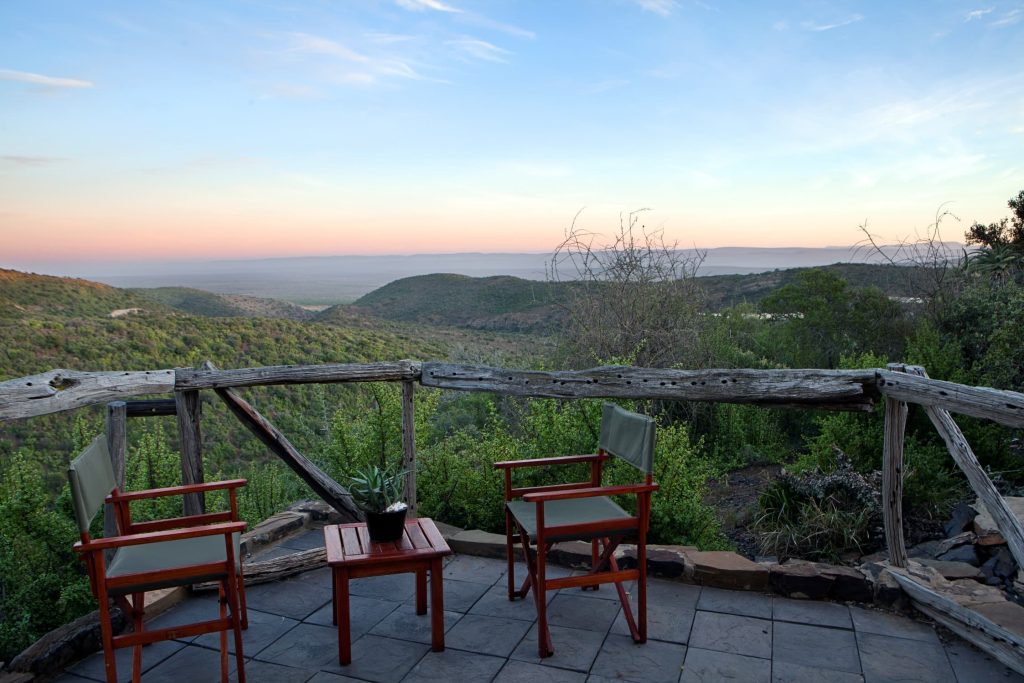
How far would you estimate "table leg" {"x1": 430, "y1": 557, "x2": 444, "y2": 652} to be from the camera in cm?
266

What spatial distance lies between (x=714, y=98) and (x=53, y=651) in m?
10.8

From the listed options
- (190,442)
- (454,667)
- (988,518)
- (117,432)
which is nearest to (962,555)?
(988,518)

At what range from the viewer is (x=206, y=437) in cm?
1030

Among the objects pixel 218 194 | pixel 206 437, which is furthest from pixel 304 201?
pixel 206 437

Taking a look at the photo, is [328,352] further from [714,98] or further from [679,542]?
[679,542]

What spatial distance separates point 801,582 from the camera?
319 cm

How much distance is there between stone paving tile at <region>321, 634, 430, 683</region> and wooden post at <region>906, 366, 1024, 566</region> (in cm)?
243

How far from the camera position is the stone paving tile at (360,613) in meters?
3.03

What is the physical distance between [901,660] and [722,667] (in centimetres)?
72

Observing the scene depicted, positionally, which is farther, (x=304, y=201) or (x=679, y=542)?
(x=304, y=201)

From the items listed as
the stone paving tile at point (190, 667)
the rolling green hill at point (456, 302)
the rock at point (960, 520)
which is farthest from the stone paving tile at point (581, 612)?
the rolling green hill at point (456, 302)

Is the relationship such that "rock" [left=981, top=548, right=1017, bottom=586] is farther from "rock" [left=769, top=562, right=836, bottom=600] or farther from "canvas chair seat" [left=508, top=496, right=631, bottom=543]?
"canvas chair seat" [left=508, top=496, right=631, bottom=543]

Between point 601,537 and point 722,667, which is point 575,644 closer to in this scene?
point 601,537

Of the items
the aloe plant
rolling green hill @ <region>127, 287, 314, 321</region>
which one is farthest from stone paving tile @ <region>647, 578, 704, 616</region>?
rolling green hill @ <region>127, 287, 314, 321</region>
